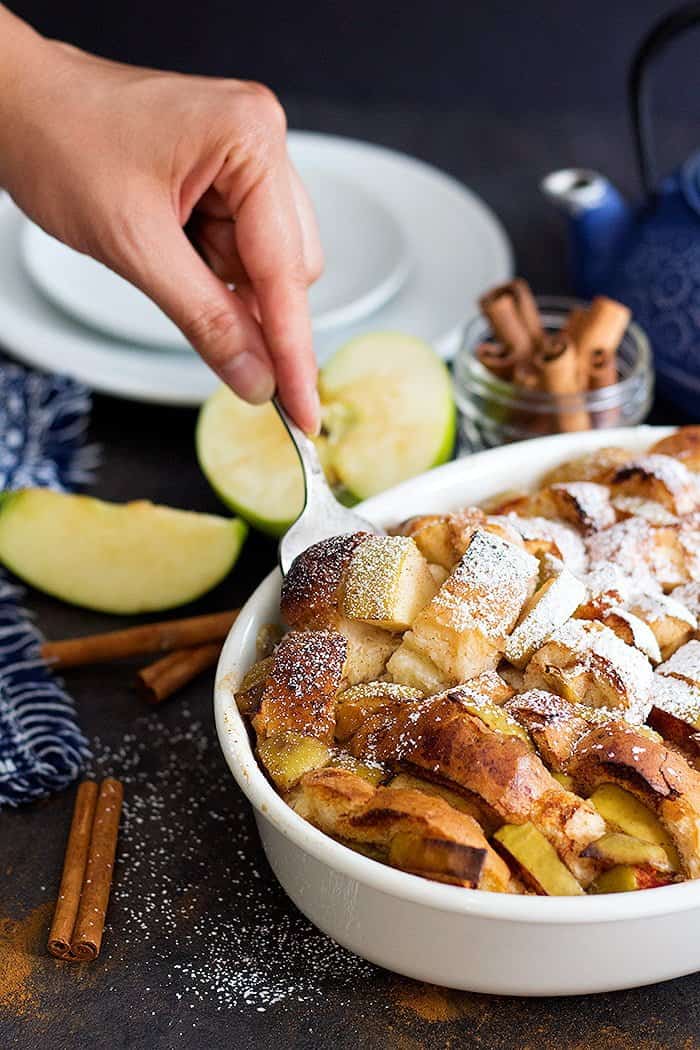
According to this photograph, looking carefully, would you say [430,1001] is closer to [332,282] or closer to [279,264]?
[279,264]

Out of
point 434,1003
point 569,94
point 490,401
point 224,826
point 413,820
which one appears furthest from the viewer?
point 569,94

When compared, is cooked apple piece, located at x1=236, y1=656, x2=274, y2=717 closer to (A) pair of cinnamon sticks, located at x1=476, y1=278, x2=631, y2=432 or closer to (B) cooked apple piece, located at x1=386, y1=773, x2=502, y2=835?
(B) cooked apple piece, located at x1=386, y1=773, x2=502, y2=835

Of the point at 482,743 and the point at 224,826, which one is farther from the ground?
the point at 482,743

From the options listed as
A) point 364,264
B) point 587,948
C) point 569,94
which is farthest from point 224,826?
point 569,94

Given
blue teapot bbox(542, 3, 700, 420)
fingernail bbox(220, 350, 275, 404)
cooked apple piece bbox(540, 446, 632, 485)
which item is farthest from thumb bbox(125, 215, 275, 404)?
blue teapot bbox(542, 3, 700, 420)

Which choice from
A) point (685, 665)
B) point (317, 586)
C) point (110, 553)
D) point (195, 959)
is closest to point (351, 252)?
point (110, 553)

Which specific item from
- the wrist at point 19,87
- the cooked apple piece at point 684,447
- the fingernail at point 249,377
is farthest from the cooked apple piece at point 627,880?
the wrist at point 19,87

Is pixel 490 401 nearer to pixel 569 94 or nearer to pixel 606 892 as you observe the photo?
pixel 606 892
